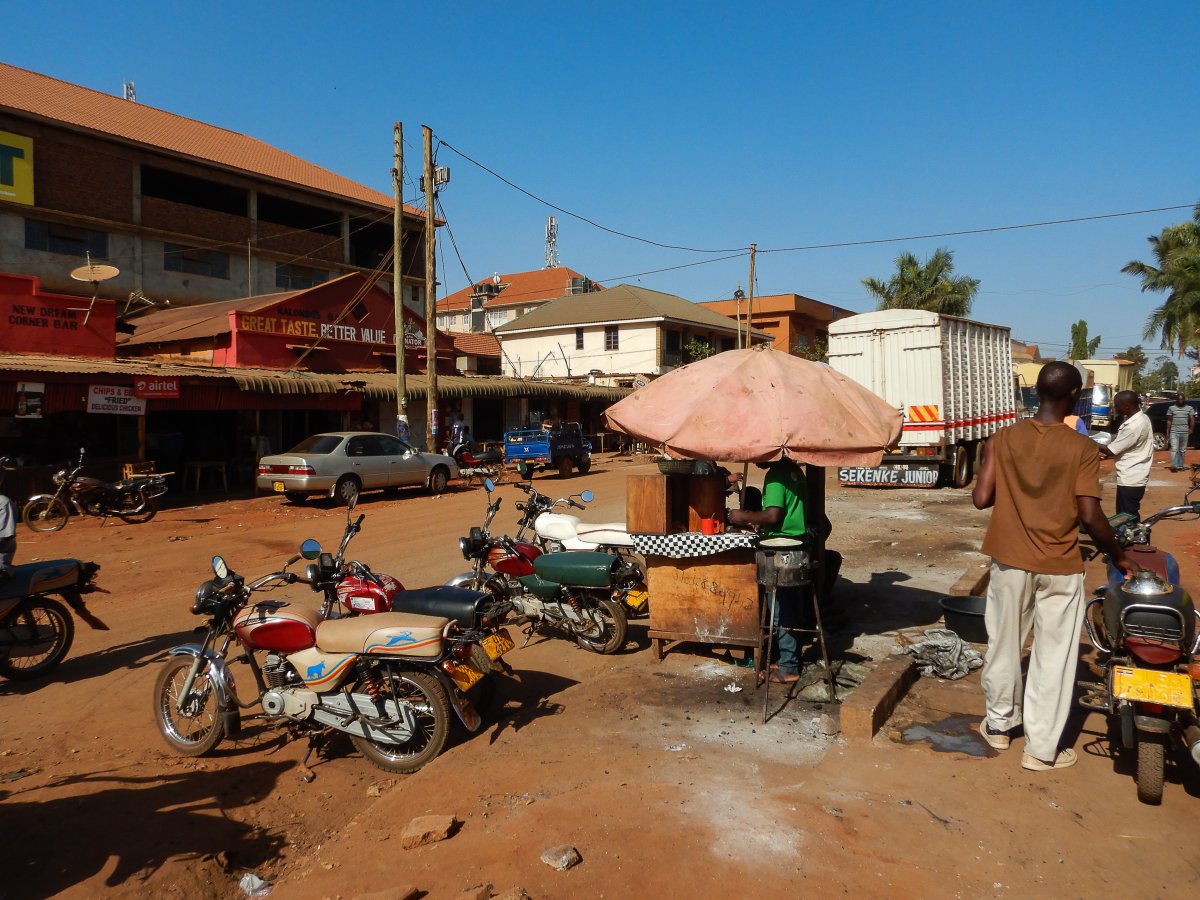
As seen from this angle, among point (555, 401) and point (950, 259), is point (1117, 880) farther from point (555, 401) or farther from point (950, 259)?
point (950, 259)

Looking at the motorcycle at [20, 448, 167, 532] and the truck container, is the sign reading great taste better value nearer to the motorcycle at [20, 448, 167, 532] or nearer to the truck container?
the motorcycle at [20, 448, 167, 532]

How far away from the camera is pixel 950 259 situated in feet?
123

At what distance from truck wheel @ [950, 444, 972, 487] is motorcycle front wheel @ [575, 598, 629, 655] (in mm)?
14014

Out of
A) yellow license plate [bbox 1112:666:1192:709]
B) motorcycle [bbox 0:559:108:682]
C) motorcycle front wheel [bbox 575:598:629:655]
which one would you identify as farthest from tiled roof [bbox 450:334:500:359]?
yellow license plate [bbox 1112:666:1192:709]

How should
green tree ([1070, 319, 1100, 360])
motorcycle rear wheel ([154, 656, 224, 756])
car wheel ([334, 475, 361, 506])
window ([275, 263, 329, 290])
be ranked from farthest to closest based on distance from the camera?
green tree ([1070, 319, 1100, 360]), window ([275, 263, 329, 290]), car wheel ([334, 475, 361, 506]), motorcycle rear wheel ([154, 656, 224, 756])

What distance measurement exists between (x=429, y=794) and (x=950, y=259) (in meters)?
39.4

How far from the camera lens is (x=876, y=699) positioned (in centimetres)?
462

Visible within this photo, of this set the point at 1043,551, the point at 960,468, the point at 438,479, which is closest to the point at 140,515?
the point at 438,479

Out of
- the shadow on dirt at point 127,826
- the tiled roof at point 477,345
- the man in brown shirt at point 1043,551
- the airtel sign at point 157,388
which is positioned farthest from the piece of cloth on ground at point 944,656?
the tiled roof at point 477,345

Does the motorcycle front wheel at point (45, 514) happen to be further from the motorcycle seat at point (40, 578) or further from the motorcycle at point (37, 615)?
the motorcycle seat at point (40, 578)

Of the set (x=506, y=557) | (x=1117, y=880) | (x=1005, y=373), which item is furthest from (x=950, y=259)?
(x=1117, y=880)

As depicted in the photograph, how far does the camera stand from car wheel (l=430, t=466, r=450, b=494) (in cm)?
1892

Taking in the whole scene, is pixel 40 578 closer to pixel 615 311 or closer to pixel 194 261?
pixel 194 261

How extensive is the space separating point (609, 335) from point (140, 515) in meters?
29.3
